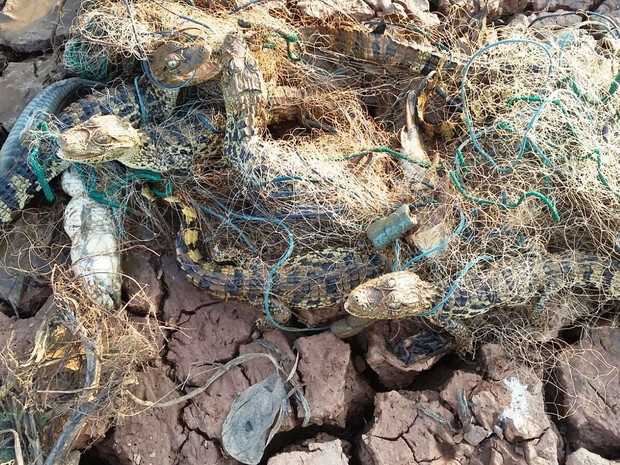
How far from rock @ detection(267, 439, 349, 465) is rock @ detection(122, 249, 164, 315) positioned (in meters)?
1.16

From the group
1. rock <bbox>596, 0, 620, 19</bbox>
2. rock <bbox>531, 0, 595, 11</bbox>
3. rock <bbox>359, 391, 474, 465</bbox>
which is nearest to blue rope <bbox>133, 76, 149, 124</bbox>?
rock <bbox>359, 391, 474, 465</bbox>

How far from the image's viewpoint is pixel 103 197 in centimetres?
375

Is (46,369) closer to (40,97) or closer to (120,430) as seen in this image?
(120,430)

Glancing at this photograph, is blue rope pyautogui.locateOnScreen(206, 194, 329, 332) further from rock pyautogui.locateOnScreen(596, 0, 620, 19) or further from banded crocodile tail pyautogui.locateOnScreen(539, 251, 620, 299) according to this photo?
rock pyautogui.locateOnScreen(596, 0, 620, 19)

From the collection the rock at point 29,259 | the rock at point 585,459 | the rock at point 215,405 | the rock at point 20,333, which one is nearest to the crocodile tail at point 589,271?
the rock at point 585,459

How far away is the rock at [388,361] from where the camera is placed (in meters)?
3.51

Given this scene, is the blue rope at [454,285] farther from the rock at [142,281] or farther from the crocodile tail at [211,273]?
the rock at [142,281]

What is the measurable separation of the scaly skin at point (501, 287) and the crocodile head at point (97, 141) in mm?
1731

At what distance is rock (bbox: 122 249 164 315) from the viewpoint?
3.58 metres

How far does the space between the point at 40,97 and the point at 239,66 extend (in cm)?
147

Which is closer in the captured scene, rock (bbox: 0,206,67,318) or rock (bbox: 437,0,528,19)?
rock (bbox: 0,206,67,318)

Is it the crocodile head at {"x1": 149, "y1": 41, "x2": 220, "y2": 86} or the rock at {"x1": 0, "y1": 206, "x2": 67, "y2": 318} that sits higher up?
the crocodile head at {"x1": 149, "y1": 41, "x2": 220, "y2": 86}

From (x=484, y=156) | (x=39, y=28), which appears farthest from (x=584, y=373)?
(x=39, y=28)

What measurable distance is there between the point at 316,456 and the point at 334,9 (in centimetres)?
313
